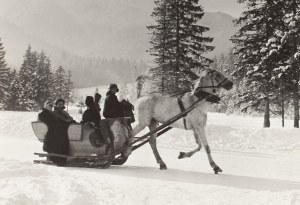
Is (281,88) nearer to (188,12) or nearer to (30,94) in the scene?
(188,12)

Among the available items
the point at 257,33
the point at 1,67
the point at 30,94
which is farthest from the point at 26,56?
the point at 257,33

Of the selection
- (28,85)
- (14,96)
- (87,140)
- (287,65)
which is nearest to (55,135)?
(87,140)

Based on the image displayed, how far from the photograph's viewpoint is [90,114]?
10.5 meters

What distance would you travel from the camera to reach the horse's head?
9.62 m

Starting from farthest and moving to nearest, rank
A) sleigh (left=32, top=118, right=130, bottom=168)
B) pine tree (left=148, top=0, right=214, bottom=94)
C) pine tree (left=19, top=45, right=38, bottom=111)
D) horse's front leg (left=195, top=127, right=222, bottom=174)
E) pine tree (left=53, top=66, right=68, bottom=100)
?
pine tree (left=53, top=66, right=68, bottom=100), pine tree (left=19, top=45, right=38, bottom=111), pine tree (left=148, top=0, right=214, bottom=94), sleigh (left=32, top=118, right=130, bottom=168), horse's front leg (left=195, top=127, right=222, bottom=174)

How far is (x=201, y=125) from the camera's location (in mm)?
9523

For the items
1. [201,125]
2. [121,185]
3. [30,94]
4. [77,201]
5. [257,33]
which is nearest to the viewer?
[77,201]

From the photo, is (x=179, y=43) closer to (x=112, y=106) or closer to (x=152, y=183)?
(x=112, y=106)

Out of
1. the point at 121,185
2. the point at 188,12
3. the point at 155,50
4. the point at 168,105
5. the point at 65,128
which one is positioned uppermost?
the point at 188,12

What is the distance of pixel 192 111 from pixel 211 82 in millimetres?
901

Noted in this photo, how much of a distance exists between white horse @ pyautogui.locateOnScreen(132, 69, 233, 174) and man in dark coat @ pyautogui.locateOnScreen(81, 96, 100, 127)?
106 centimetres

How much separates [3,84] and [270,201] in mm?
47520

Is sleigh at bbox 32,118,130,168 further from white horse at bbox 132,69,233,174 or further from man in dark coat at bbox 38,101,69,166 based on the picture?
white horse at bbox 132,69,233,174

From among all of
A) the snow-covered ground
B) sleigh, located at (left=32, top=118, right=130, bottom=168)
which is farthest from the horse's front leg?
sleigh, located at (left=32, top=118, right=130, bottom=168)
